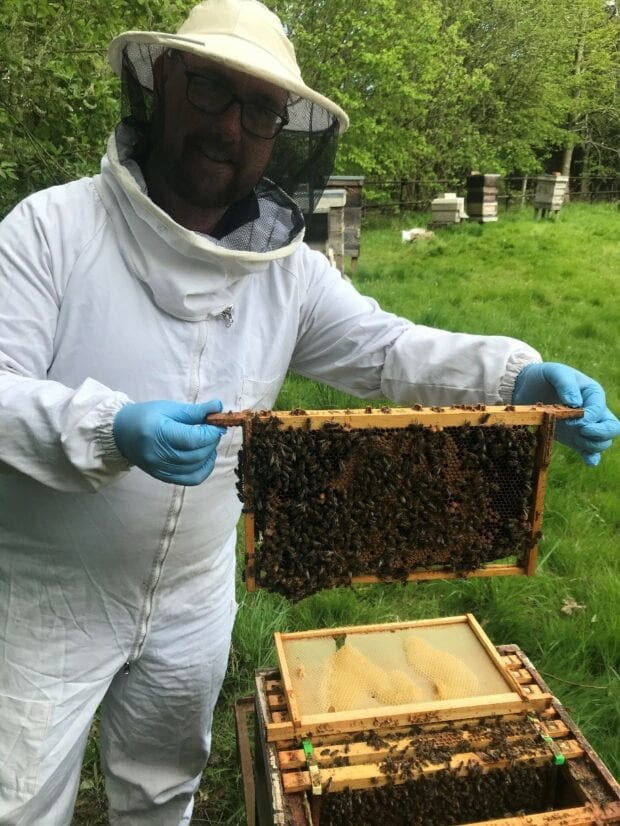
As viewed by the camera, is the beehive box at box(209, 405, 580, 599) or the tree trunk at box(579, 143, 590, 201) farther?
the tree trunk at box(579, 143, 590, 201)

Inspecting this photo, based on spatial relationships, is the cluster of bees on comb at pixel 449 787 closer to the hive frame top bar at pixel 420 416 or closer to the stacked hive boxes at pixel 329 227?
the hive frame top bar at pixel 420 416

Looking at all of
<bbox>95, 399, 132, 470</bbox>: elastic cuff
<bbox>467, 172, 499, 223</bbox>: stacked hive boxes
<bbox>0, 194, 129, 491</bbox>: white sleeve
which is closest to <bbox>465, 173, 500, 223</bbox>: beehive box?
<bbox>467, 172, 499, 223</bbox>: stacked hive boxes

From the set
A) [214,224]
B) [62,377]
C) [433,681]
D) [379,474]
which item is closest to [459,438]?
[379,474]

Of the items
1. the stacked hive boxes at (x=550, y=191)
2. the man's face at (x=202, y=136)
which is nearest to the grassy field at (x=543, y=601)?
the man's face at (x=202, y=136)

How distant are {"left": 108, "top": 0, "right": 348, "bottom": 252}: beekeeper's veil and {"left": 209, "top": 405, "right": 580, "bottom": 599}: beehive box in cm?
74

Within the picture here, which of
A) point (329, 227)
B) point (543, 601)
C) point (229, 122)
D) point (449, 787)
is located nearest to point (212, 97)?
point (229, 122)

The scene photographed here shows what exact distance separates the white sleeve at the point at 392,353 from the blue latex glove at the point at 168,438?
0.80 meters

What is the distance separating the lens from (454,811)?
7.08 feet

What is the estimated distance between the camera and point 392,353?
2537mm

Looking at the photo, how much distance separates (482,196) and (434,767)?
18377 mm

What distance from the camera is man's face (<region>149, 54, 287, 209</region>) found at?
2090 millimetres

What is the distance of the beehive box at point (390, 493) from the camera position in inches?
81.5

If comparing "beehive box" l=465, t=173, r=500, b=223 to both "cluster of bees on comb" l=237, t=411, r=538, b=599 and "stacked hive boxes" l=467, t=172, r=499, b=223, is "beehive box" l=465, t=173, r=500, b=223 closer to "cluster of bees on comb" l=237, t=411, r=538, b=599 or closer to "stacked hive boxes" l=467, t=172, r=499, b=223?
"stacked hive boxes" l=467, t=172, r=499, b=223

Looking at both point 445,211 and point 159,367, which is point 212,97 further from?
point 445,211
